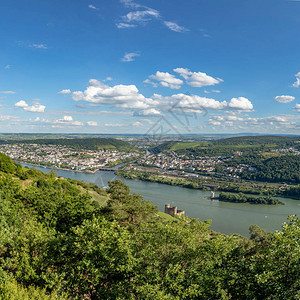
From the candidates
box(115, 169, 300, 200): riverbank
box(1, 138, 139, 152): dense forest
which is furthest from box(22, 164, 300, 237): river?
box(1, 138, 139, 152): dense forest

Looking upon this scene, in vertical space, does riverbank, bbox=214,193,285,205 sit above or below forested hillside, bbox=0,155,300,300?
below

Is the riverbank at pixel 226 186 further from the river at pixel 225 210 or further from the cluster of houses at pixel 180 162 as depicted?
the cluster of houses at pixel 180 162

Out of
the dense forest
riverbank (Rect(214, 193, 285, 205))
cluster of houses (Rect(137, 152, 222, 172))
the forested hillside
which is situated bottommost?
riverbank (Rect(214, 193, 285, 205))

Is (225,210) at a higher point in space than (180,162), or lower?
lower

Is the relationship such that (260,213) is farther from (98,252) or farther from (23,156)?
(23,156)

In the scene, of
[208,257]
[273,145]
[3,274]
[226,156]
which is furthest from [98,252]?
[273,145]

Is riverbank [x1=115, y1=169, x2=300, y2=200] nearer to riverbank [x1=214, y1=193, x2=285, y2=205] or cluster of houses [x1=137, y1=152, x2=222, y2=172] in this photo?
riverbank [x1=214, y1=193, x2=285, y2=205]

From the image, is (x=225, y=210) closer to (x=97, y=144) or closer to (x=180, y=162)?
(x=180, y=162)

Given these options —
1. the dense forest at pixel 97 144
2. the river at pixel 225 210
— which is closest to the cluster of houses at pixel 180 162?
the dense forest at pixel 97 144

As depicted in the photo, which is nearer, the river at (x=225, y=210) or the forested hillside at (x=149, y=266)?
the forested hillside at (x=149, y=266)

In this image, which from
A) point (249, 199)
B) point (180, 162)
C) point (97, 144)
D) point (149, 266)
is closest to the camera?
point (149, 266)

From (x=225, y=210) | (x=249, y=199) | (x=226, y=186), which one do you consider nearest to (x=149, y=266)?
(x=225, y=210)
